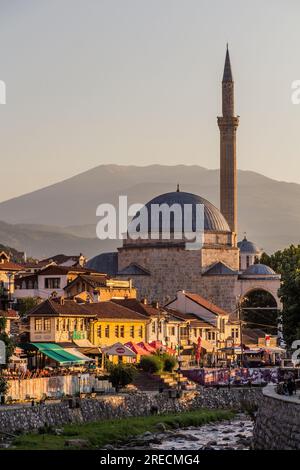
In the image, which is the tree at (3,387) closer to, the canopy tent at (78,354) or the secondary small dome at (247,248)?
the canopy tent at (78,354)

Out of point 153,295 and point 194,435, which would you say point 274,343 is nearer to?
point 153,295

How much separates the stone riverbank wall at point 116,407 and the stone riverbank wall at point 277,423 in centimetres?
846

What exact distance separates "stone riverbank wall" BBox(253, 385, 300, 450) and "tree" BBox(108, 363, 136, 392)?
73.1 ft

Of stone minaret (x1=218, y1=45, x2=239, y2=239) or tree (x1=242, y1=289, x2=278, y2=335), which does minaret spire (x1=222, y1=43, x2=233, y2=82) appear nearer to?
stone minaret (x1=218, y1=45, x2=239, y2=239)

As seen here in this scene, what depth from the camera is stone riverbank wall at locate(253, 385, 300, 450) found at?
48.5 m

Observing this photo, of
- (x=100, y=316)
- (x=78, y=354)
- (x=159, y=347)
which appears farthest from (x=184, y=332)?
(x=78, y=354)

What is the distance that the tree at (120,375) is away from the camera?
264 feet

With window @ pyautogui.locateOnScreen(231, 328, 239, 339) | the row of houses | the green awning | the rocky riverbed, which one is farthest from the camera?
window @ pyautogui.locateOnScreen(231, 328, 239, 339)

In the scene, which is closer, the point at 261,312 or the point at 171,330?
the point at 171,330

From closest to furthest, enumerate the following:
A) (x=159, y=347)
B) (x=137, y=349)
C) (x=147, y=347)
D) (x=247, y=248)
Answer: (x=137, y=349) < (x=147, y=347) < (x=159, y=347) < (x=247, y=248)

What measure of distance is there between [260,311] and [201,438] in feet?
234

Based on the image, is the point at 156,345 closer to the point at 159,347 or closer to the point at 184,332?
the point at 159,347

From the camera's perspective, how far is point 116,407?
2852 inches

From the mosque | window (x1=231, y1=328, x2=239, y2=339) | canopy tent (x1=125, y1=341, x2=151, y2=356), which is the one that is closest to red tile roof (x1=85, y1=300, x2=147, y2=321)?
canopy tent (x1=125, y1=341, x2=151, y2=356)
